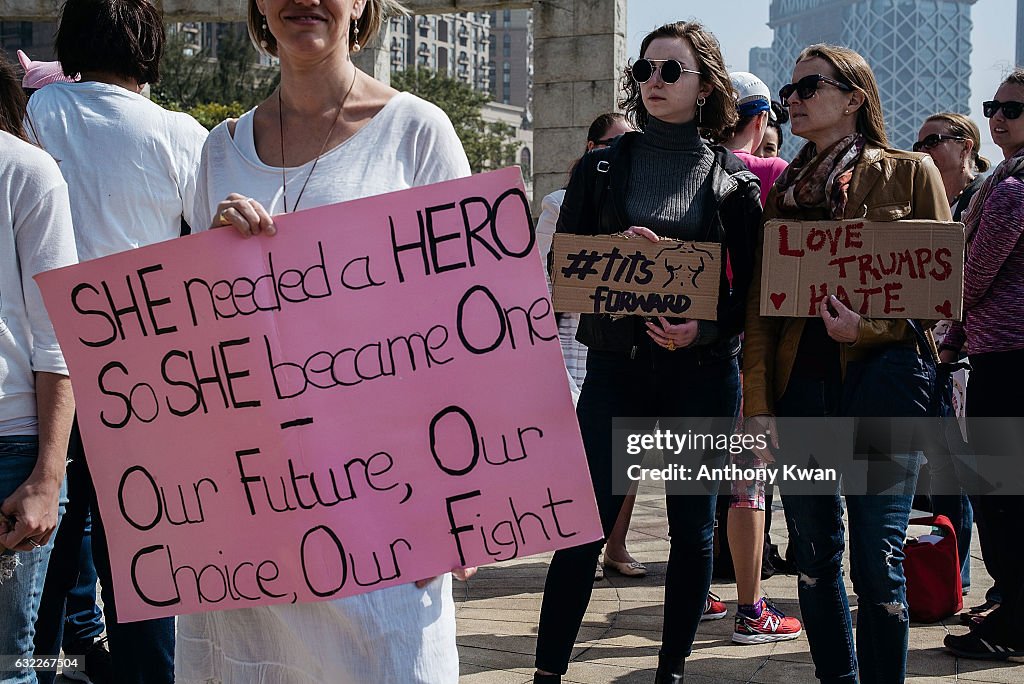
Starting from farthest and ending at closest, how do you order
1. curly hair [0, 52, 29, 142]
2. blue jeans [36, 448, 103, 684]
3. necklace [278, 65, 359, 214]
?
blue jeans [36, 448, 103, 684]
curly hair [0, 52, 29, 142]
necklace [278, 65, 359, 214]

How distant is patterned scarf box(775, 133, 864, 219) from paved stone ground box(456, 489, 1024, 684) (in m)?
1.68

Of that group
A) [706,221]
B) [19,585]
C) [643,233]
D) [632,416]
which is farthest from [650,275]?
[19,585]

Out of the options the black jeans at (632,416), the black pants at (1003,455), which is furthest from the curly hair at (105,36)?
the black pants at (1003,455)

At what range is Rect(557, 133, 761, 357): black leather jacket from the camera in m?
3.65

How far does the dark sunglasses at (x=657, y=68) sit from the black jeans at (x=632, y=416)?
84 cm

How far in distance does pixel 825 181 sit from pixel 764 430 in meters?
0.76

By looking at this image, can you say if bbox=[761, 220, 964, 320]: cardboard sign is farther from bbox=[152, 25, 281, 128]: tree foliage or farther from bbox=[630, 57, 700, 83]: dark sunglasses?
bbox=[152, 25, 281, 128]: tree foliage

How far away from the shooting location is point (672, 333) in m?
3.53

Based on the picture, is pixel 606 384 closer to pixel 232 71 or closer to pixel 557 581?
pixel 557 581

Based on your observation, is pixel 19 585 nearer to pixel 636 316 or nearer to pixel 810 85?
pixel 636 316

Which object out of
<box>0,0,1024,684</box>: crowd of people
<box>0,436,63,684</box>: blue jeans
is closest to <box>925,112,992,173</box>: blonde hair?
<box>0,0,1024,684</box>: crowd of people

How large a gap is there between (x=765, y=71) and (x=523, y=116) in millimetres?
79795

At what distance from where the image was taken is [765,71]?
198625 mm

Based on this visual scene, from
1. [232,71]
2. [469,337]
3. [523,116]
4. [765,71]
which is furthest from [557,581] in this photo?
[765,71]
